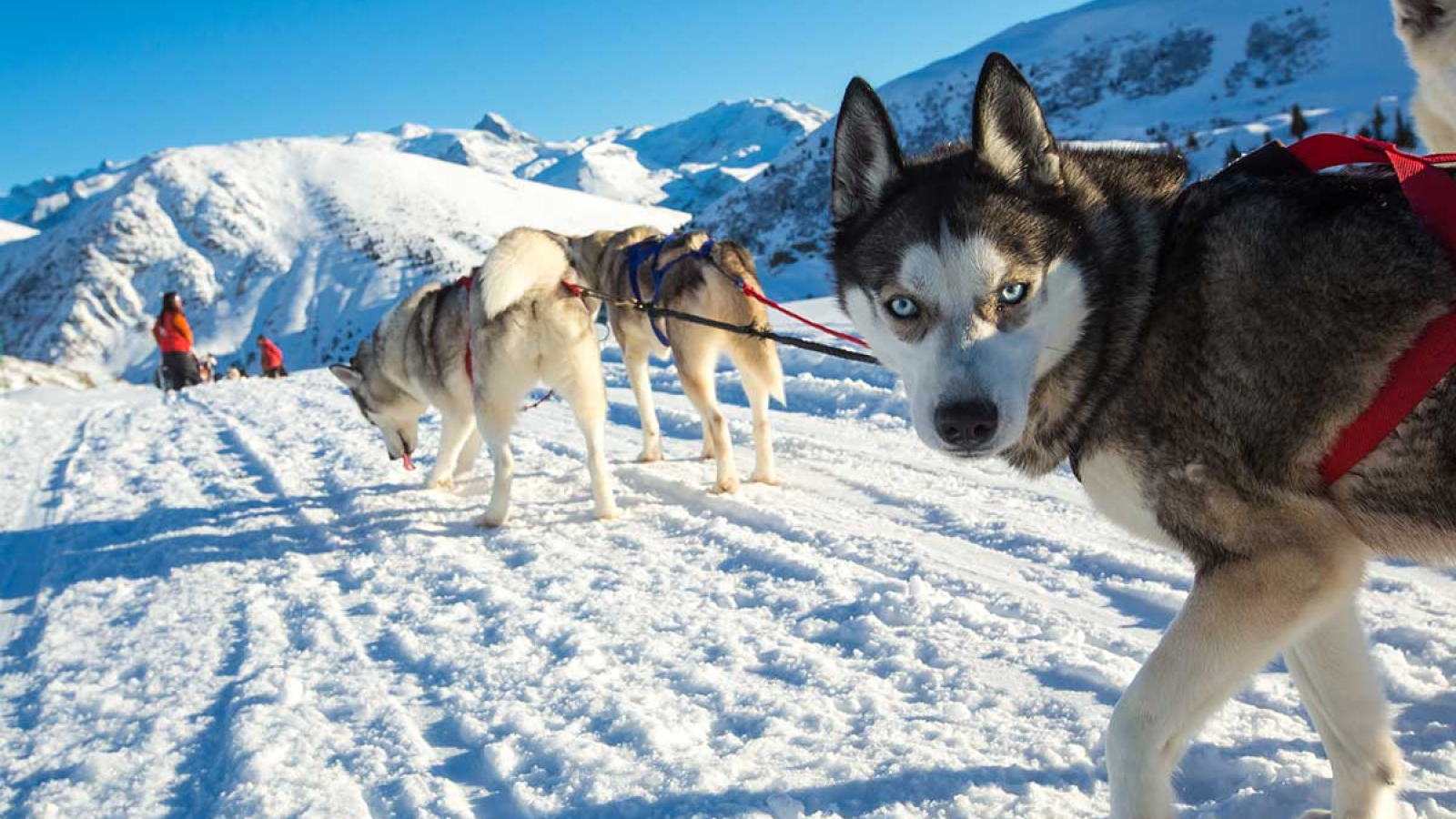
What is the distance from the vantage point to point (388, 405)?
636 cm

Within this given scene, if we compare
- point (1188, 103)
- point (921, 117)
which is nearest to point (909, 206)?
point (1188, 103)

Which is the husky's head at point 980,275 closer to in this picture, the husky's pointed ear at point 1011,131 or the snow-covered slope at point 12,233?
the husky's pointed ear at point 1011,131

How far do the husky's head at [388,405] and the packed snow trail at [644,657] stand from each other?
2.73ft

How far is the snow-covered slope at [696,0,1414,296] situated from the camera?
2717 cm

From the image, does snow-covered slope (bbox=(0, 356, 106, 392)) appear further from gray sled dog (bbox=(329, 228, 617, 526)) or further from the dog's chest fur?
the dog's chest fur

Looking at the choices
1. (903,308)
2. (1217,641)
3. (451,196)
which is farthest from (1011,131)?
(451,196)

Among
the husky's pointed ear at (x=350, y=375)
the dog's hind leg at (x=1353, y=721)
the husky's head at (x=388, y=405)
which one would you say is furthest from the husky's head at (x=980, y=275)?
the husky's pointed ear at (x=350, y=375)

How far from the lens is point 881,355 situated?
2238 millimetres

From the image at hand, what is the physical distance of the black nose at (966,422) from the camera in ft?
5.93

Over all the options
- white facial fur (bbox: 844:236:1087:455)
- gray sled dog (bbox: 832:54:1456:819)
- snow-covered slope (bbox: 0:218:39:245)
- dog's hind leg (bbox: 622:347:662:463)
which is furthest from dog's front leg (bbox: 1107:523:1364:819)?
snow-covered slope (bbox: 0:218:39:245)

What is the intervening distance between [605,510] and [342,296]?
7264 centimetres

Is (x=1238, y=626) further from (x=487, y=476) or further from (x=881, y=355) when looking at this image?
(x=487, y=476)

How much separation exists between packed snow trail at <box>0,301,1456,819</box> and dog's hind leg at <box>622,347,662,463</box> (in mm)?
326

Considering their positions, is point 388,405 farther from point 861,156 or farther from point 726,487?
point 861,156
